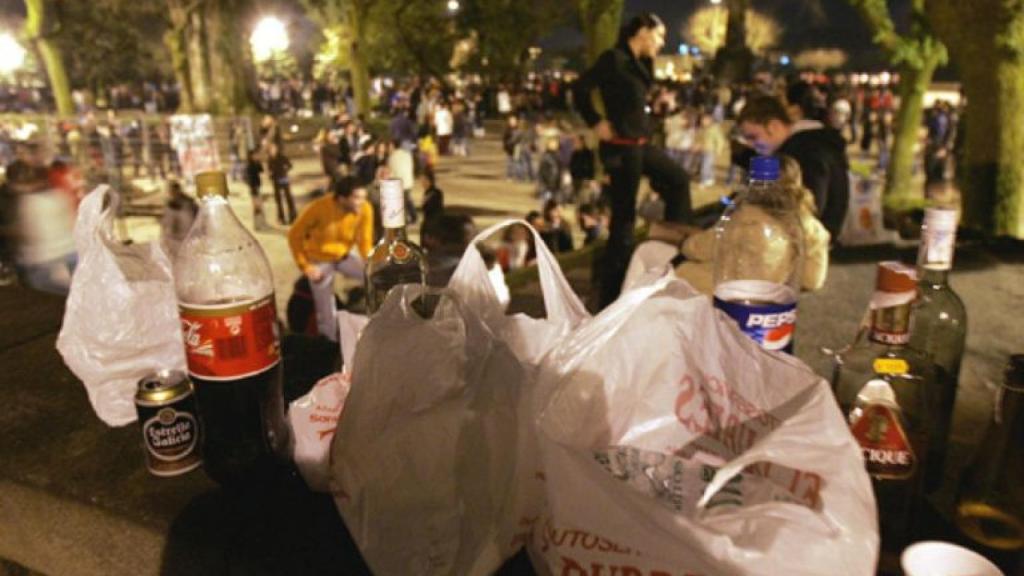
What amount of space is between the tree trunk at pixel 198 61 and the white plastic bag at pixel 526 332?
24.9 metres

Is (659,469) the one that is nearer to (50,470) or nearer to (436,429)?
(436,429)

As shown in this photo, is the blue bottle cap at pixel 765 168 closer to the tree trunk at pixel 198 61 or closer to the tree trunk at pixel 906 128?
the tree trunk at pixel 906 128

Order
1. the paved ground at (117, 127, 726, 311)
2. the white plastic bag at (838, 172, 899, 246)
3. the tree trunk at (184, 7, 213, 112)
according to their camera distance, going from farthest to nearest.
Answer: the tree trunk at (184, 7, 213, 112) → the paved ground at (117, 127, 726, 311) → the white plastic bag at (838, 172, 899, 246)

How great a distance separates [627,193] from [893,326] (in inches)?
162

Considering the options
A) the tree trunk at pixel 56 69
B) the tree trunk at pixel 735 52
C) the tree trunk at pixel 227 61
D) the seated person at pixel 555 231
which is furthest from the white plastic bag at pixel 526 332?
the tree trunk at pixel 735 52

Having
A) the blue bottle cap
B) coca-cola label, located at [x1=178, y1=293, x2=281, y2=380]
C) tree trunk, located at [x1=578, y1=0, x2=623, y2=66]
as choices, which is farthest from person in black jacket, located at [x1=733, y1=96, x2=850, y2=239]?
tree trunk, located at [x1=578, y1=0, x2=623, y2=66]

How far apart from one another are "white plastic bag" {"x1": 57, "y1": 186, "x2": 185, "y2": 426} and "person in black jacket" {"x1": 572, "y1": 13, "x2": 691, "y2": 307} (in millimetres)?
3757

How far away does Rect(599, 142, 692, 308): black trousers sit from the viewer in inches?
204

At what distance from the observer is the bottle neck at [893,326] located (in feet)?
3.89

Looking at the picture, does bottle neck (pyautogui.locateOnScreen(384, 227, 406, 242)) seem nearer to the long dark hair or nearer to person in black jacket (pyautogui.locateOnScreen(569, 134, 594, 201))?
the long dark hair

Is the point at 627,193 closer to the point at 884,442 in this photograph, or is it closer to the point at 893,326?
the point at 893,326

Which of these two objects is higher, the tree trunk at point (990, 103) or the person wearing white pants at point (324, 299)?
the tree trunk at point (990, 103)

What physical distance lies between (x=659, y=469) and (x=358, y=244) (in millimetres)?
6326

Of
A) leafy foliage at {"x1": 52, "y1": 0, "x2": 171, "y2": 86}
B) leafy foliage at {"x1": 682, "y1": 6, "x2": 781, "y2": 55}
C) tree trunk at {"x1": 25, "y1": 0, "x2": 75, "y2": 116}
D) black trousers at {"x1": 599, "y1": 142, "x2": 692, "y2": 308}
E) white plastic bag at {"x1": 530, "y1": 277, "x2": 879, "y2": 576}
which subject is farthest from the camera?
leafy foliage at {"x1": 682, "y1": 6, "x2": 781, "y2": 55}
